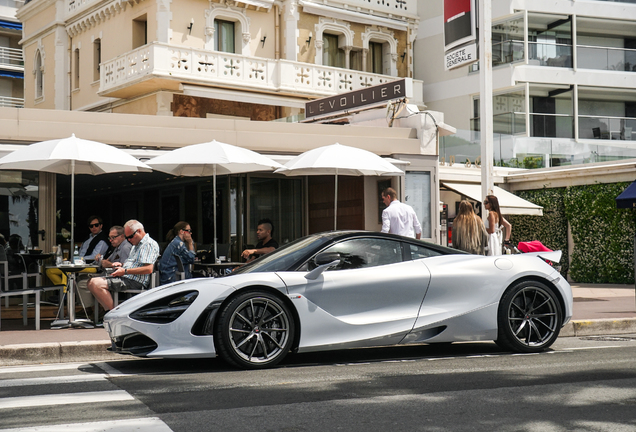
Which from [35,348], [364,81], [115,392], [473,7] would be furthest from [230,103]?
[115,392]

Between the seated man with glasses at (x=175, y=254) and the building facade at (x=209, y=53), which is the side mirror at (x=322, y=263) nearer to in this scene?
the seated man with glasses at (x=175, y=254)

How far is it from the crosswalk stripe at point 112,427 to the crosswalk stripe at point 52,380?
185 cm

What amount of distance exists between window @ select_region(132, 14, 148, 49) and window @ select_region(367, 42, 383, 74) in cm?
904

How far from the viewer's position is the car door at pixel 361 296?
7.21 m

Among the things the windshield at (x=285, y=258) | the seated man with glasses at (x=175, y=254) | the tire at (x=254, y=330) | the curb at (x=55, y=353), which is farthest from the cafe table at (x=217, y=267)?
the tire at (x=254, y=330)

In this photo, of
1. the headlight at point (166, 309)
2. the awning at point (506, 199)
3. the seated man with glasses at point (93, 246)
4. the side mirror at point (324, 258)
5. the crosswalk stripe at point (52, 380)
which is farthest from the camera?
the awning at point (506, 199)

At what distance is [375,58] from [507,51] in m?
5.20

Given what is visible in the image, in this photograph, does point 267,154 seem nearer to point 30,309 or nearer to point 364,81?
point 30,309

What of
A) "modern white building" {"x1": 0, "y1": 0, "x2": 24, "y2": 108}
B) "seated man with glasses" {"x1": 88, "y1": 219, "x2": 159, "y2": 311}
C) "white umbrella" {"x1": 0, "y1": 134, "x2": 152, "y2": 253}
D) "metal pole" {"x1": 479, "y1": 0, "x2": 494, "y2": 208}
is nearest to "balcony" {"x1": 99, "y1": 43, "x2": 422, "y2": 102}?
"metal pole" {"x1": 479, "y1": 0, "x2": 494, "y2": 208}

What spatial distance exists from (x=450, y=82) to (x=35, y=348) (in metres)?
26.0

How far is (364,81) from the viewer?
2855cm

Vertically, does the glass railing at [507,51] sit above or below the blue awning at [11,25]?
below

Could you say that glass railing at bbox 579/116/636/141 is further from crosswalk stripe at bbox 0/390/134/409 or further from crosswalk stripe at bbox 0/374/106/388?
crosswalk stripe at bbox 0/390/134/409

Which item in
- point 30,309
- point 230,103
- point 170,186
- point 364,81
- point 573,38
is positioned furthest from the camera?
→ point 573,38
